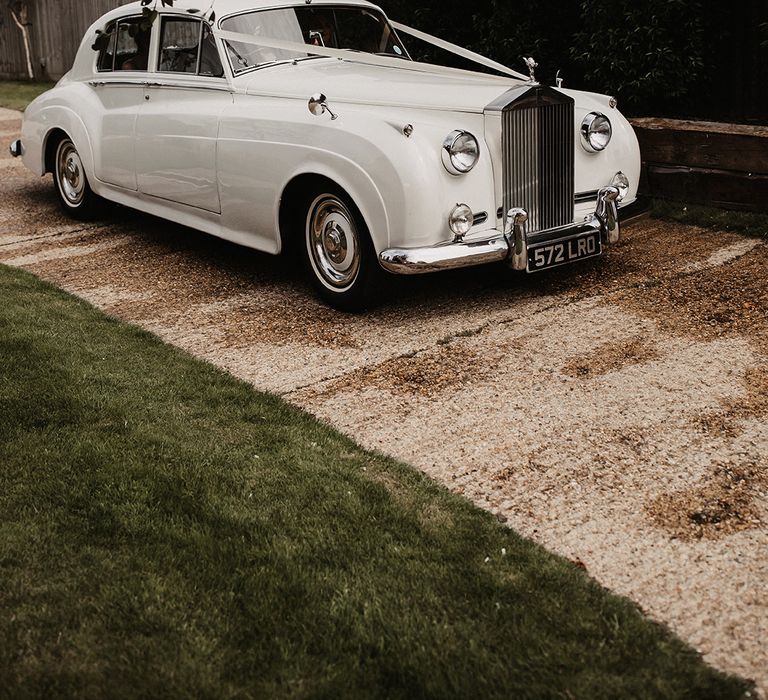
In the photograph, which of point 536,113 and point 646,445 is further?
point 536,113

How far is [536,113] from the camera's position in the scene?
17.9 ft

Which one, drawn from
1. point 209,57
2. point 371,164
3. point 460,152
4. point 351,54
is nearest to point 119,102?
point 209,57

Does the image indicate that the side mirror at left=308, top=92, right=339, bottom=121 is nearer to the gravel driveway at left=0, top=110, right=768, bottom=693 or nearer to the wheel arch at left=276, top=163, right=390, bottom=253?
the wheel arch at left=276, top=163, right=390, bottom=253

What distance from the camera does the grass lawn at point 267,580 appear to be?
7.99ft

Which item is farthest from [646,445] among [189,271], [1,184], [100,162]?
[1,184]

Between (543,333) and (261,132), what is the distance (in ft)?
6.74

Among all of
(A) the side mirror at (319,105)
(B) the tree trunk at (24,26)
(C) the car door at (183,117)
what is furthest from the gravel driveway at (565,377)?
(B) the tree trunk at (24,26)

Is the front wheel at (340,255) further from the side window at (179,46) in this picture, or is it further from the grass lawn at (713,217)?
the grass lawn at (713,217)

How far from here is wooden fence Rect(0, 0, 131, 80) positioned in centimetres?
1783

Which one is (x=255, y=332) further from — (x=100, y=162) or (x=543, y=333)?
(x=100, y=162)

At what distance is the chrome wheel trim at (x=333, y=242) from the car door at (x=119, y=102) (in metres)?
1.98

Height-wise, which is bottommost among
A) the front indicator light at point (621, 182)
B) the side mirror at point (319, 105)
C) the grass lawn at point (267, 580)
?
the grass lawn at point (267, 580)

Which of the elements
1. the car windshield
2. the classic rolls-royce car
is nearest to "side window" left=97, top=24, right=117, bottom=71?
the classic rolls-royce car

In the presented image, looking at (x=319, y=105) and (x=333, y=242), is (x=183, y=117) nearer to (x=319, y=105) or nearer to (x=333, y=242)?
(x=319, y=105)
